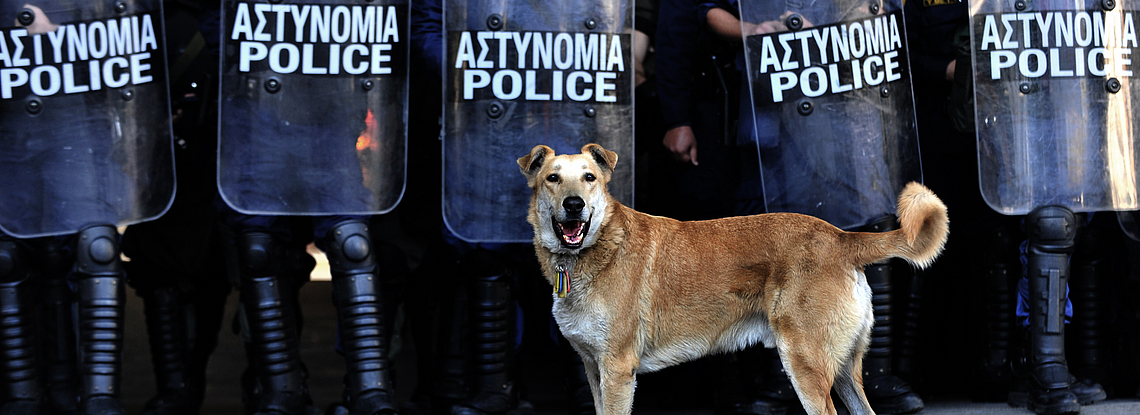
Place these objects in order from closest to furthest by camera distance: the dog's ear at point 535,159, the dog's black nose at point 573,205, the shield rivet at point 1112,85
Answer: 1. the dog's black nose at point 573,205
2. the dog's ear at point 535,159
3. the shield rivet at point 1112,85

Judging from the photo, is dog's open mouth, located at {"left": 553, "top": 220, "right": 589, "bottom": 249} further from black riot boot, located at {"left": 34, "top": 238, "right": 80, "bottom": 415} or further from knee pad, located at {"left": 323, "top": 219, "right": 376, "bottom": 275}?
black riot boot, located at {"left": 34, "top": 238, "right": 80, "bottom": 415}

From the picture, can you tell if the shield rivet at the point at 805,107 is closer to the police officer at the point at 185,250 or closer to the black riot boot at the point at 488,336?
the black riot boot at the point at 488,336

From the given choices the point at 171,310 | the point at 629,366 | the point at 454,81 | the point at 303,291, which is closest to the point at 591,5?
the point at 454,81

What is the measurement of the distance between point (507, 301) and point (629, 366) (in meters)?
0.77

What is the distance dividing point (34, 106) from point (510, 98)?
1.54 metres

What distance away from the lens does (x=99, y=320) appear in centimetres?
332

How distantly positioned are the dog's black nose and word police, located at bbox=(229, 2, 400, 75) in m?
0.99

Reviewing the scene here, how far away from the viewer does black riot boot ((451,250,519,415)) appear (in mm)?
3564

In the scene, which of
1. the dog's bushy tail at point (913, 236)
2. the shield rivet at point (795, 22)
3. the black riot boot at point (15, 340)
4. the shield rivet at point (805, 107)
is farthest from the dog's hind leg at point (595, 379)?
the black riot boot at point (15, 340)

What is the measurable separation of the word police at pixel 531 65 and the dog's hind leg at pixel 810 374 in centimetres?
111

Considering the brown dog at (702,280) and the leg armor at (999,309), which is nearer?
the brown dog at (702,280)

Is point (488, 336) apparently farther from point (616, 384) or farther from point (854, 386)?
point (854, 386)

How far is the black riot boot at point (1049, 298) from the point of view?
11.7 ft

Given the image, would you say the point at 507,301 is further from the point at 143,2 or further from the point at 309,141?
the point at 143,2
